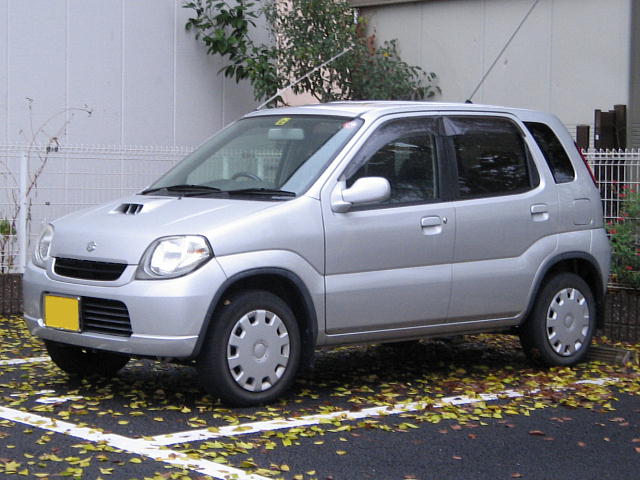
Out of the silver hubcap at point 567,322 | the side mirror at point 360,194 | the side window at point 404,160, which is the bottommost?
the silver hubcap at point 567,322

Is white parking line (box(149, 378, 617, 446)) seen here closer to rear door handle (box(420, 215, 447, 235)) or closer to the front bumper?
the front bumper

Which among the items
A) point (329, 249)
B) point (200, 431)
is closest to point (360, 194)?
point (329, 249)

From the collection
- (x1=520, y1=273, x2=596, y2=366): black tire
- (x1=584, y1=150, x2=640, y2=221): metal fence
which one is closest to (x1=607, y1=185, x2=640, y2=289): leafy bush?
(x1=584, y1=150, x2=640, y2=221): metal fence

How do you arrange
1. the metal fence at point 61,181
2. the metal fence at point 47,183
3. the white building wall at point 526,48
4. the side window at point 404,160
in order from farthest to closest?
the white building wall at point 526,48, the metal fence at point 47,183, the metal fence at point 61,181, the side window at point 404,160

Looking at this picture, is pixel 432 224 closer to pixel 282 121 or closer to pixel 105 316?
pixel 282 121

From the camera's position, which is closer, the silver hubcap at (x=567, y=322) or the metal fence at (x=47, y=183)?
the silver hubcap at (x=567, y=322)

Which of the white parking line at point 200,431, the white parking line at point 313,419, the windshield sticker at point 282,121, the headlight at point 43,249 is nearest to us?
the white parking line at point 200,431

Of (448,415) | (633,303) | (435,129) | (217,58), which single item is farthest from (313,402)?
(217,58)

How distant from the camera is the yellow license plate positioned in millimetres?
6648

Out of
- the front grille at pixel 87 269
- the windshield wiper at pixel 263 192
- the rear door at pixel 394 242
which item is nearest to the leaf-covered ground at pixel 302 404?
the rear door at pixel 394 242

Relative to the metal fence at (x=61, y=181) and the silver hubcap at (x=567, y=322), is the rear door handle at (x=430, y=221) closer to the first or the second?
the silver hubcap at (x=567, y=322)

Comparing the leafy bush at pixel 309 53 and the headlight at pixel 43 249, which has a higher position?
the leafy bush at pixel 309 53

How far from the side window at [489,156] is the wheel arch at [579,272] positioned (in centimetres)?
57

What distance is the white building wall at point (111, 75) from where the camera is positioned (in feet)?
40.6
